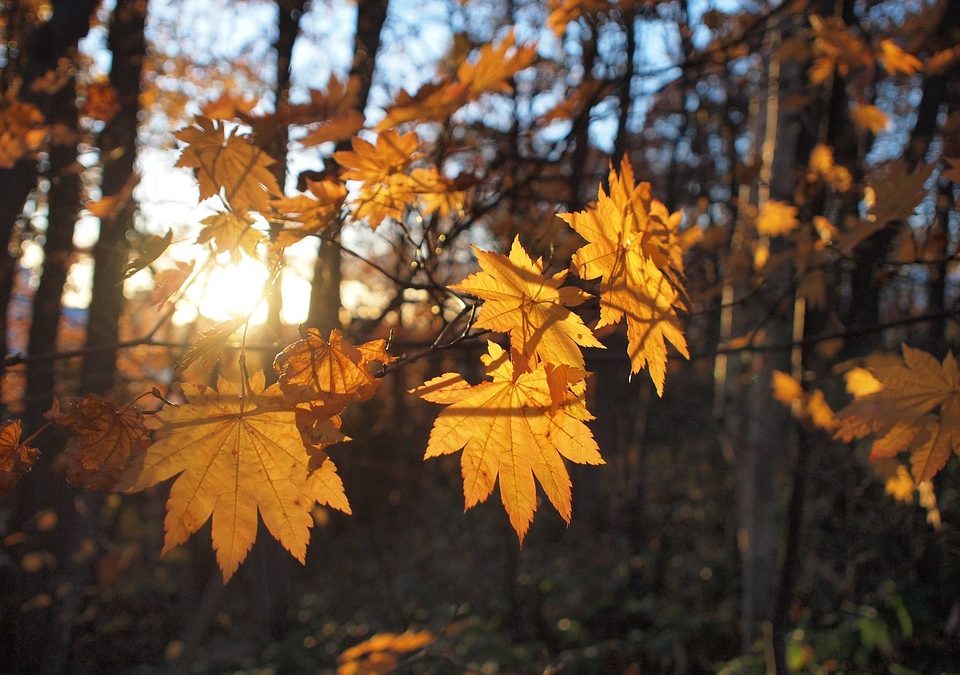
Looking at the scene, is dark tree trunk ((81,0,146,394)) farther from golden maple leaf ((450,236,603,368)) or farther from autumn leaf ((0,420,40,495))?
golden maple leaf ((450,236,603,368))

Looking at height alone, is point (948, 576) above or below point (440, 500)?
above

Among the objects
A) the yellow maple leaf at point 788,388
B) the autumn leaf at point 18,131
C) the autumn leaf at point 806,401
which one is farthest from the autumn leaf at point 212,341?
the yellow maple leaf at point 788,388

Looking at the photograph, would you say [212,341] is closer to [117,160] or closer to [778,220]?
[778,220]

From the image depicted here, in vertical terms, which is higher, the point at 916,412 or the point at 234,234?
the point at 234,234

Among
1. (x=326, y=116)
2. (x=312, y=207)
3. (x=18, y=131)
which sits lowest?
(x=312, y=207)

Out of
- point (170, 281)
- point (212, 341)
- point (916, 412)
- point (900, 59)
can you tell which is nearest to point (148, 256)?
point (170, 281)

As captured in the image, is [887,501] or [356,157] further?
[887,501]

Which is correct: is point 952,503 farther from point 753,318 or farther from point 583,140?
point 583,140

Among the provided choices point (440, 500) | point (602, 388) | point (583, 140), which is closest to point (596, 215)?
point (583, 140)
